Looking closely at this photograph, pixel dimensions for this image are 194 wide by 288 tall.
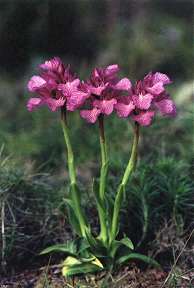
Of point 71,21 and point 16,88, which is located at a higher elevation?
point 71,21

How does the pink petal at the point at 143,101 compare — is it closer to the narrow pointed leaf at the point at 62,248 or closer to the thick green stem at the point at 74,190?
the thick green stem at the point at 74,190

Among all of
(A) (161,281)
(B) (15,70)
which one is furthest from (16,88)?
(A) (161,281)

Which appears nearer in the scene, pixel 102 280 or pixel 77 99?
pixel 77 99

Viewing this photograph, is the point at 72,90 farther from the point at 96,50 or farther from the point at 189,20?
the point at 189,20

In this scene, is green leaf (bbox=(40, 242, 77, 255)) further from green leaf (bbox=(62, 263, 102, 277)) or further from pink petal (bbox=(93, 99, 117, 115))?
pink petal (bbox=(93, 99, 117, 115))

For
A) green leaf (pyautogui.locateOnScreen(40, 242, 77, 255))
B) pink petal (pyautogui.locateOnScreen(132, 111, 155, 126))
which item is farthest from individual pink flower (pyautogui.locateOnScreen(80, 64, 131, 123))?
green leaf (pyautogui.locateOnScreen(40, 242, 77, 255))

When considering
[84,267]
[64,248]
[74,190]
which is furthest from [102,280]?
Result: [74,190]

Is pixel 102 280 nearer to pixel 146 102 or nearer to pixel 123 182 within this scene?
pixel 123 182

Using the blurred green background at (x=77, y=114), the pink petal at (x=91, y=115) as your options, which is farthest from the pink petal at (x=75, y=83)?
the blurred green background at (x=77, y=114)
